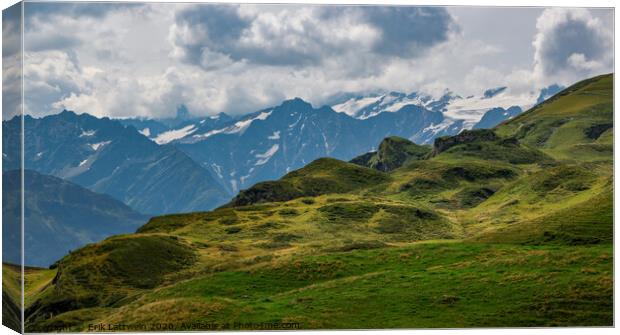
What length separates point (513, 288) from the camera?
8200cm

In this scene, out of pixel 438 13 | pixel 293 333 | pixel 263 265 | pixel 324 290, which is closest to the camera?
pixel 293 333

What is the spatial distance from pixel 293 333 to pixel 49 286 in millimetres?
44968

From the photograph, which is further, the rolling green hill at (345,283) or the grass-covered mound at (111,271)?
the grass-covered mound at (111,271)

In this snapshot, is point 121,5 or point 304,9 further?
point 304,9

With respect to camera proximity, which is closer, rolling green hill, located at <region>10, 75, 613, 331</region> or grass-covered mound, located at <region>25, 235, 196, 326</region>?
rolling green hill, located at <region>10, 75, 613, 331</region>

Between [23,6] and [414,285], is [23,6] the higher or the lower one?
the higher one

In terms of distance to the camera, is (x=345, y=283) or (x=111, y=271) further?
(x=111, y=271)

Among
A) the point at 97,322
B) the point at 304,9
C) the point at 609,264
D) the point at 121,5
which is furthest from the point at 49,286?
the point at 609,264

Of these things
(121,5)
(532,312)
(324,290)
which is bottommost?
(532,312)

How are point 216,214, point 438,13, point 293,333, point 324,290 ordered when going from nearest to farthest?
1. point 293,333
2. point 324,290
3. point 438,13
4. point 216,214

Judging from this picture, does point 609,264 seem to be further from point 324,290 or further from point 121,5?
point 121,5

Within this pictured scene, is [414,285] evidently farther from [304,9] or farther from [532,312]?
[304,9]

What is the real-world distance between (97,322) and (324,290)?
24.6m

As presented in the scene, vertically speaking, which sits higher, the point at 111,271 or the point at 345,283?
the point at 111,271
